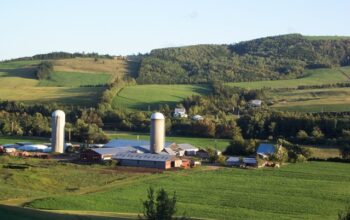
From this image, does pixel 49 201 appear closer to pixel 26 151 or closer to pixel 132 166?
pixel 132 166

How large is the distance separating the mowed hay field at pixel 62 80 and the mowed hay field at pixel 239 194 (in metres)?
52.6

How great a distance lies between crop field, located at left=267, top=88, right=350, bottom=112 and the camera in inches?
3568

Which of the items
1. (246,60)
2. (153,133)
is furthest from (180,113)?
(246,60)

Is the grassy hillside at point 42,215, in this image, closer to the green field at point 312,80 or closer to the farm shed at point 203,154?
the farm shed at point 203,154

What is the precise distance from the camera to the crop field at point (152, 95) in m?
98.2

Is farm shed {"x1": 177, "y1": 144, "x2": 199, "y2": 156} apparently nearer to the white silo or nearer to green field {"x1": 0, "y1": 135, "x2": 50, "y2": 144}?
the white silo

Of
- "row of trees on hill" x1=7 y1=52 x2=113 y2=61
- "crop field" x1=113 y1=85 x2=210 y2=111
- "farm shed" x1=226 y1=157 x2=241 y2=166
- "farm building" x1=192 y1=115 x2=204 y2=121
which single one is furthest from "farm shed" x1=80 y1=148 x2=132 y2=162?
"row of trees on hill" x1=7 y1=52 x2=113 y2=61

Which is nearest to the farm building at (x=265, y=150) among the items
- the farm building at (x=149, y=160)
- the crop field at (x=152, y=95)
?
the farm building at (x=149, y=160)

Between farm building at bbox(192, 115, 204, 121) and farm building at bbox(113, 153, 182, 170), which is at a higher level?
farm building at bbox(192, 115, 204, 121)

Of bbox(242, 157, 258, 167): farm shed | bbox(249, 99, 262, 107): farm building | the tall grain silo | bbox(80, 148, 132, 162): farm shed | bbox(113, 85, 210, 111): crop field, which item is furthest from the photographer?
bbox(113, 85, 210, 111): crop field

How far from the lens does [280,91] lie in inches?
4370

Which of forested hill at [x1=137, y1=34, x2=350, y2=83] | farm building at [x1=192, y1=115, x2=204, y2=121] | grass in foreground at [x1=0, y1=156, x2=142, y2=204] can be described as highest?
forested hill at [x1=137, y1=34, x2=350, y2=83]

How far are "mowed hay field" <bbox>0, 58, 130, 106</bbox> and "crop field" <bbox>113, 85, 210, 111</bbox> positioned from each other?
4.32 meters

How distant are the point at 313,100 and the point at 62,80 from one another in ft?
165
